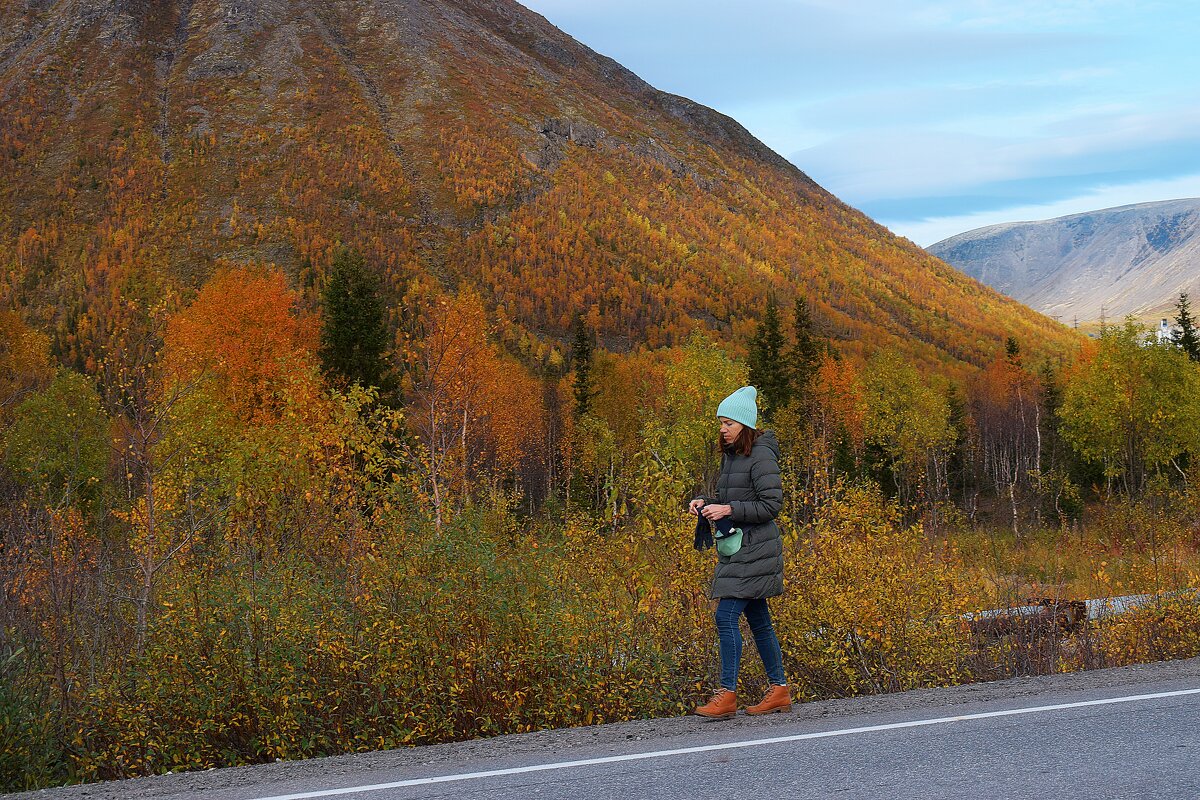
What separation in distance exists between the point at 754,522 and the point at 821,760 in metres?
1.68

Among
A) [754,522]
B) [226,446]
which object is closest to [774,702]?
[754,522]

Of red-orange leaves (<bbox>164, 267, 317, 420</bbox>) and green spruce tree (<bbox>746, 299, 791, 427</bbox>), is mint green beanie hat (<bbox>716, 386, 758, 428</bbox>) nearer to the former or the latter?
red-orange leaves (<bbox>164, 267, 317, 420</bbox>)

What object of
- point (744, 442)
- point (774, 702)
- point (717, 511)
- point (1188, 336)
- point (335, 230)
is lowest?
point (774, 702)

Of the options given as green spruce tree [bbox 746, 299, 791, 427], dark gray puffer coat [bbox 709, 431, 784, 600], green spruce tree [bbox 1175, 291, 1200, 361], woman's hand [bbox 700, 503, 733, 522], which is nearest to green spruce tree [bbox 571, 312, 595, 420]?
green spruce tree [bbox 746, 299, 791, 427]

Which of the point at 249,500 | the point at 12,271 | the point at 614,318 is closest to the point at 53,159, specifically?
the point at 12,271

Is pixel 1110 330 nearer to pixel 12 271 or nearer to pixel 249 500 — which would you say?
pixel 249 500

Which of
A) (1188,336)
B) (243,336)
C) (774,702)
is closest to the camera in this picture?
(774,702)

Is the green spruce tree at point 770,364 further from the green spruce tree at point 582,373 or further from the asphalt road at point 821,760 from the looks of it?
the asphalt road at point 821,760

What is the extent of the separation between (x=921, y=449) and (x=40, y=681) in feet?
189

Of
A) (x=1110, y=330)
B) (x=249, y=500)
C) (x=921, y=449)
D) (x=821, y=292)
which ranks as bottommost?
(x=921, y=449)

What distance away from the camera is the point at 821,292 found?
18712 centimetres

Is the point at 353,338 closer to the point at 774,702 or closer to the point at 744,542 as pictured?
the point at 744,542

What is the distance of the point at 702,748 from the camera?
5.77 meters

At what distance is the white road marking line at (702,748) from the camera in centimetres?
524
